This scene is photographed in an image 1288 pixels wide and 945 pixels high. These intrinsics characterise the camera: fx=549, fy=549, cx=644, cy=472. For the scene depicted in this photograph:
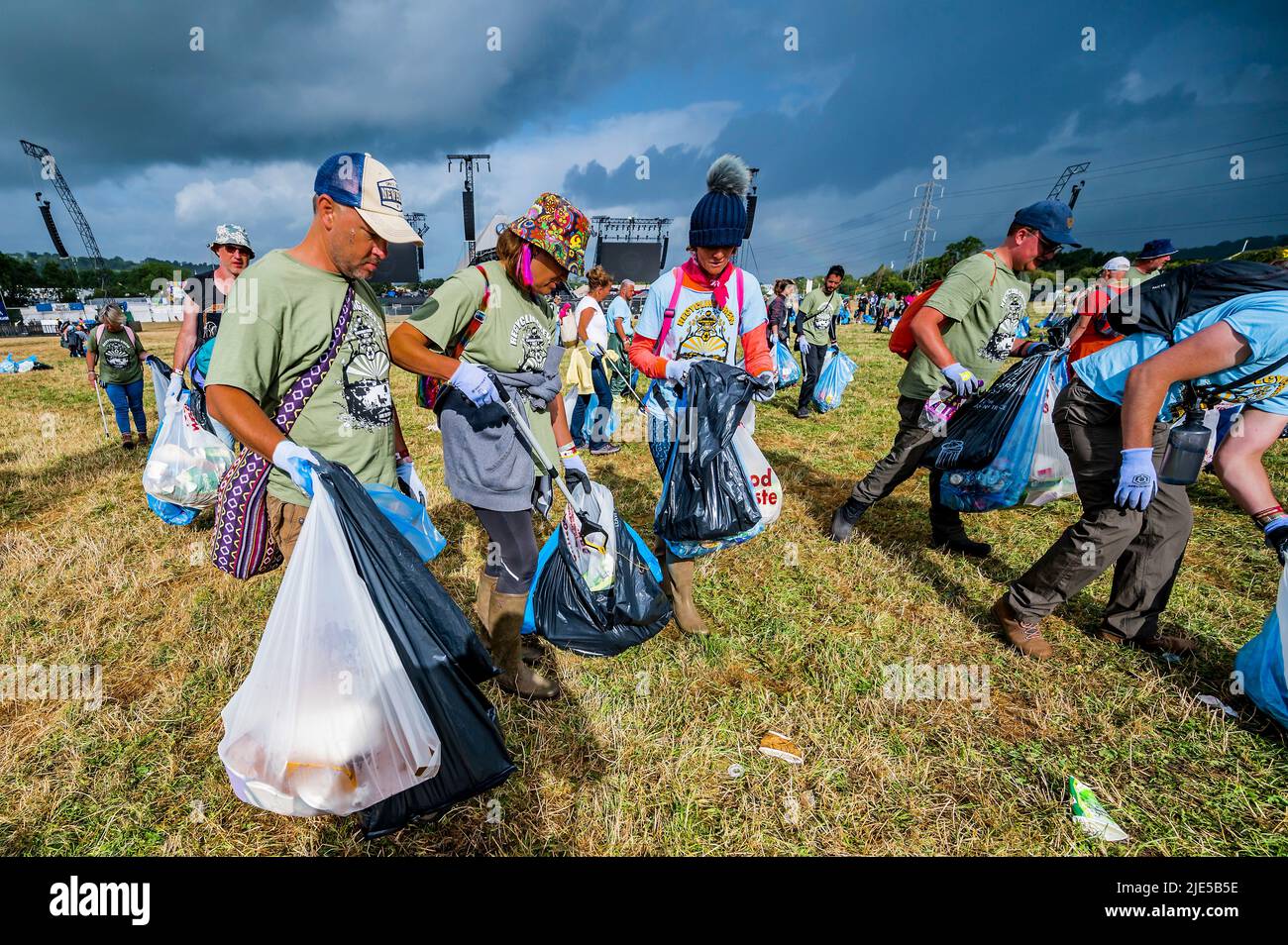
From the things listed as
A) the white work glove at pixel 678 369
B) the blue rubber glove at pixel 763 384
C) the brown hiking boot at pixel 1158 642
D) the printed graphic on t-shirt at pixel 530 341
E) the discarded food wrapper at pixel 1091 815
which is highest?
the printed graphic on t-shirt at pixel 530 341

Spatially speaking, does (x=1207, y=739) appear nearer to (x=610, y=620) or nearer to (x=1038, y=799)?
(x=1038, y=799)

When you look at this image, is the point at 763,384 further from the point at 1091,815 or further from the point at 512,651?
the point at 1091,815

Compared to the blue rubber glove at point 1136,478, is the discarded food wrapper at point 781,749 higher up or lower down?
lower down

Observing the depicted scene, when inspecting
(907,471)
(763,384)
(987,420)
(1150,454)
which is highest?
(763,384)

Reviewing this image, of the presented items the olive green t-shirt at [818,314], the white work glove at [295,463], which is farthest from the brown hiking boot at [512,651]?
the olive green t-shirt at [818,314]

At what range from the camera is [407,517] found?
6.71ft

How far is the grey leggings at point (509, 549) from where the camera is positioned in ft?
7.38

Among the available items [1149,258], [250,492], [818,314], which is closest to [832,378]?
[818,314]

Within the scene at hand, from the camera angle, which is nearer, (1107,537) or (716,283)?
(1107,537)

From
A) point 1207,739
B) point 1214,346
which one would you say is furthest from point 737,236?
point 1207,739

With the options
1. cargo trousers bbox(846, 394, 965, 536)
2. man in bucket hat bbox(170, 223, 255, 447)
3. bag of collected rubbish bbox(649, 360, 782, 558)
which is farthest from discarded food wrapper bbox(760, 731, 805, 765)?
man in bucket hat bbox(170, 223, 255, 447)

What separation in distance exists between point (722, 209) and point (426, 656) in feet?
7.24

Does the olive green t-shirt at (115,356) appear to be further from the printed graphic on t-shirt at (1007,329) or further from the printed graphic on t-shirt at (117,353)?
the printed graphic on t-shirt at (1007,329)

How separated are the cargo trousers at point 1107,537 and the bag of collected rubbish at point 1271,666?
0.45 m
